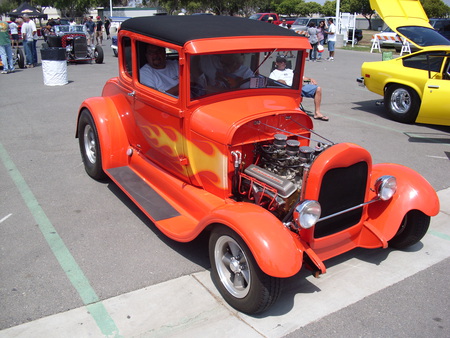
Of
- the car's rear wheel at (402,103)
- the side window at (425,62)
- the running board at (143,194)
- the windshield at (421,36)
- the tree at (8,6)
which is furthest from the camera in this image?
the tree at (8,6)

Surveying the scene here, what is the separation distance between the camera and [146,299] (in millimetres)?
3283

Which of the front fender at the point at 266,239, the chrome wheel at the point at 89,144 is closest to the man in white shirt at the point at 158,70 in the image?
the chrome wheel at the point at 89,144

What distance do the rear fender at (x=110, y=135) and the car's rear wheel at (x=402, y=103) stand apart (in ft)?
19.7

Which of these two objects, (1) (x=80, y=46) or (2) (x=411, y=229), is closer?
(2) (x=411, y=229)

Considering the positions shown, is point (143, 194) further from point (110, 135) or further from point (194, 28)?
point (194, 28)

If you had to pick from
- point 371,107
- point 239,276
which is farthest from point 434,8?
point 239,276

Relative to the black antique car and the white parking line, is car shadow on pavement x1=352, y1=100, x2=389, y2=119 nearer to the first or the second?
the white parking line

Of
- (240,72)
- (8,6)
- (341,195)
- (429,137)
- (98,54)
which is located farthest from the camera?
(8,6)

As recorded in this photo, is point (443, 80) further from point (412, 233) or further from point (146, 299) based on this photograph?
point (146, 299)

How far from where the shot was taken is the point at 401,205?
12.1 feet

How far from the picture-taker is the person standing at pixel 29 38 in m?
13.9

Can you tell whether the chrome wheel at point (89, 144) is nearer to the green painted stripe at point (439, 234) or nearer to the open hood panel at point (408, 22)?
the green painted stripe at point (439, 234)

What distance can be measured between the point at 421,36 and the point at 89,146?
7126 mm

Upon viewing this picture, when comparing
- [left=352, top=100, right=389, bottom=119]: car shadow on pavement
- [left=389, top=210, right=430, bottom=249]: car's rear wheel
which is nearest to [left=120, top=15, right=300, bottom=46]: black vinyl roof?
[left=389, top=210, right=430, bottom=249]: car's rear wheel
